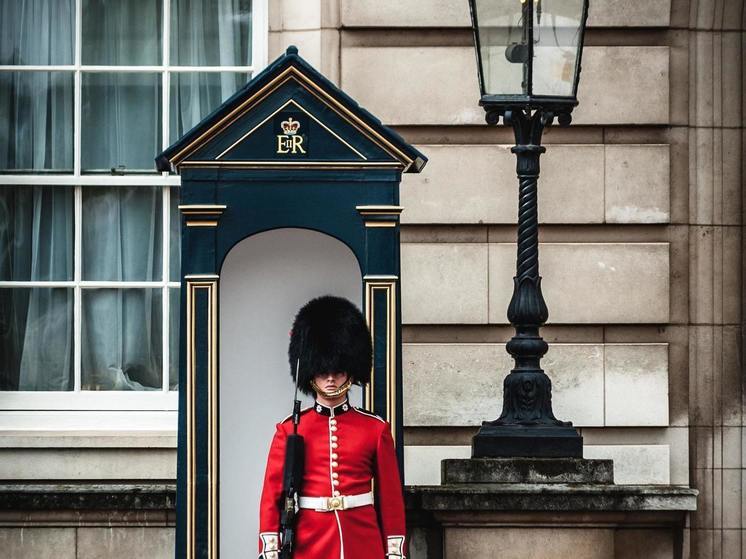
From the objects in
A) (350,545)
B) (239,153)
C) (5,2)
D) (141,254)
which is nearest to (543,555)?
(350,545)

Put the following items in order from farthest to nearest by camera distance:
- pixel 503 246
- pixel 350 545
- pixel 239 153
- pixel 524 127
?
1. pixel 503 246
2. pixel 524 127
3. pixel 239 153
4. pixel 350 545

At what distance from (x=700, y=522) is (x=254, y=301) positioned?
3.00 m

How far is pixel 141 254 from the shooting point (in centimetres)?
833

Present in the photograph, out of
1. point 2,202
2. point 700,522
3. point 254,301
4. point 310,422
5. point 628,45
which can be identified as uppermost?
point 628,45

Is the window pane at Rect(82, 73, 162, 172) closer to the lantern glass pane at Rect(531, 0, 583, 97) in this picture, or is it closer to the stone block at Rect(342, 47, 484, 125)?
the stone block at Rect(342, 47, 484, 125)

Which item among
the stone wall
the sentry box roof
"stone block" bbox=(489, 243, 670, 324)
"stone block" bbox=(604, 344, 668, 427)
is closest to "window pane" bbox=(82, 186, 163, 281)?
the stone wall

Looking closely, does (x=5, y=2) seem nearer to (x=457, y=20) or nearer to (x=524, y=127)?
(x=457, y=20)

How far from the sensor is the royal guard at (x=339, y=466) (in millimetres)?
5656

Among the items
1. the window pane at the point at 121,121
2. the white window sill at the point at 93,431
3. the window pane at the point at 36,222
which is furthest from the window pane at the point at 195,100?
the white window sill at the point at 93,431

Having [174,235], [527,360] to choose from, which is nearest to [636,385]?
[527,360]

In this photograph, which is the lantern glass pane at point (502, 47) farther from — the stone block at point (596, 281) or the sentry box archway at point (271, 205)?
the stone block at point (596, 281)

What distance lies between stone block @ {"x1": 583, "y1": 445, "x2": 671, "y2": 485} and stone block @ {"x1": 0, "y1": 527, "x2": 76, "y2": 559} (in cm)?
275

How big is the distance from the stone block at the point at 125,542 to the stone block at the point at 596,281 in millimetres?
2091

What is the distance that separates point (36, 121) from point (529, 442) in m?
3.47
